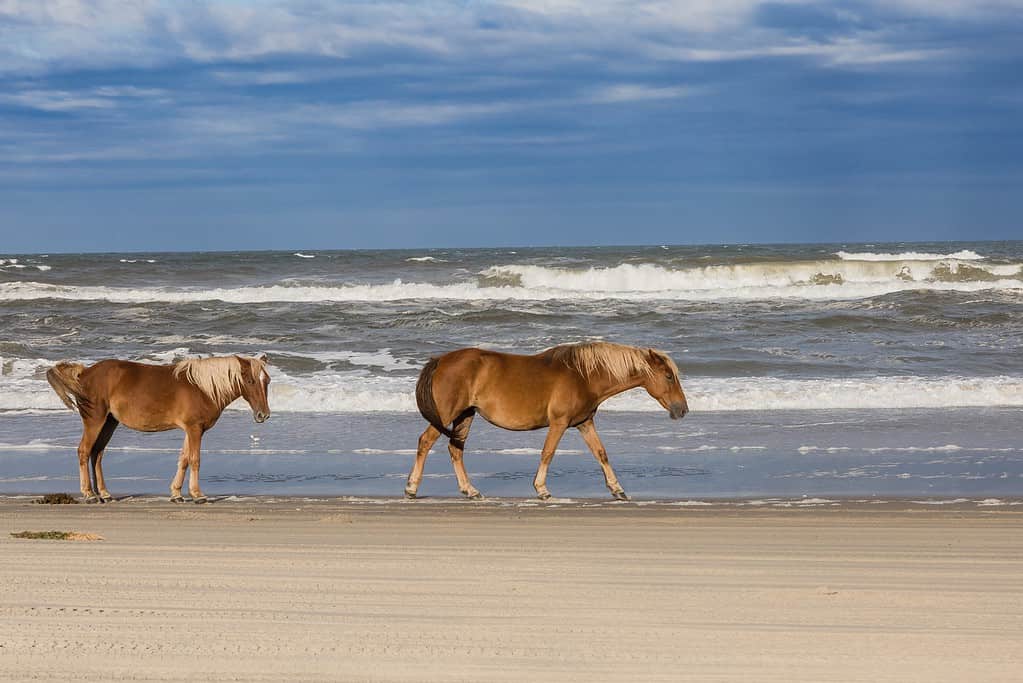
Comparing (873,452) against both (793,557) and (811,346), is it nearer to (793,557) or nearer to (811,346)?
(793,557)

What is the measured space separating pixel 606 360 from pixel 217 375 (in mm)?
2677

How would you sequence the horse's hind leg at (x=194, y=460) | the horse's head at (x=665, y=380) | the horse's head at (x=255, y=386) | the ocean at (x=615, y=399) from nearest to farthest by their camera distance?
the horse's hind leg at (x=194, y=460), the horse's head at (x=255, y=386), the horse's head at (x=665, y=380), the ocean at (x=615, y=399)

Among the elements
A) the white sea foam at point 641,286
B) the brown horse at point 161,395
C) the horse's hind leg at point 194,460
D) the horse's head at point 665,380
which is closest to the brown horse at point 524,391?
the horse's head at point 665,380

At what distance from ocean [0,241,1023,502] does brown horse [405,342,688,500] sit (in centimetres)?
61

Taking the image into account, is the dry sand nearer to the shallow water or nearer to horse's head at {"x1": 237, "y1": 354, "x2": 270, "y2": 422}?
horse's head at {"x1": 237, "y1": 354, "x2": 270, "y2": 422}

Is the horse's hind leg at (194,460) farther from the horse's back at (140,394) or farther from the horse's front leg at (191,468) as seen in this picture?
the horse's back at (140,394)

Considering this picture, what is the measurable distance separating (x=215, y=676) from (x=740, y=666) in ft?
5.39

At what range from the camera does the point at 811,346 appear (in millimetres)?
19188

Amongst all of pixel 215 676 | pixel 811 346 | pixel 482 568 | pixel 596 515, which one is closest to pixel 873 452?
pixel 596 515

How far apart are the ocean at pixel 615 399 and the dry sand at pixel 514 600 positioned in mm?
2101

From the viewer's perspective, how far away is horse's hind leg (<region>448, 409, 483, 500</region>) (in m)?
8.13

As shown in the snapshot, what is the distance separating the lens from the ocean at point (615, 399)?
9.16 metres

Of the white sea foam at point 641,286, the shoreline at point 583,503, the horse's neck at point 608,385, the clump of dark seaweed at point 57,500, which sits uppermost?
the horse's neck at point 608,385

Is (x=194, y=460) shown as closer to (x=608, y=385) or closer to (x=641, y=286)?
(x=608, y=385)
